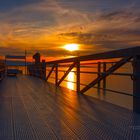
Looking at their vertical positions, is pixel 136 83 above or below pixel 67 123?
above

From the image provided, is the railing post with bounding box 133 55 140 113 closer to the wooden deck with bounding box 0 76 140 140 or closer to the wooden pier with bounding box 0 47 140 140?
the wooden pier with bounding box 0 47 140 140

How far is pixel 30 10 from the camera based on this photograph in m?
14.8

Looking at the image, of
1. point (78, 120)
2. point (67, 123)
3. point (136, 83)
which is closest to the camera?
point (67, 123)

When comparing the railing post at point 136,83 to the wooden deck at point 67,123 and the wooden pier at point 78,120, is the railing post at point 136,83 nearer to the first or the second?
the wooden pier at point 78,120

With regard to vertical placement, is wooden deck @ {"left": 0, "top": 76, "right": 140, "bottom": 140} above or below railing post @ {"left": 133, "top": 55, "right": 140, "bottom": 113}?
below

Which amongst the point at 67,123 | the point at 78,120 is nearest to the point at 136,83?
the point at 78,120

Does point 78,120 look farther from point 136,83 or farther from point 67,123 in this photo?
point 136,83

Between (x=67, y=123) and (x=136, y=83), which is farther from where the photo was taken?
(x=136, y=83)

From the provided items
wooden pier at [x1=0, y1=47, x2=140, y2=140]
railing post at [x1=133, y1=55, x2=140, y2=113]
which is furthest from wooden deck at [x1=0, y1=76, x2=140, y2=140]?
railing post at [x1=133, y1=55, x2=140, y2=113]

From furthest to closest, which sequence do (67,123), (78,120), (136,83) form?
(136,83)
(78,120)
(67,123)

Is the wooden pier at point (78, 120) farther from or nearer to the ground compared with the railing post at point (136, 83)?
nearer to the ground

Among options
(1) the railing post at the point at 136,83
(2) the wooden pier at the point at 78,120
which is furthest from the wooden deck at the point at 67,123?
(1) the railing post at the point at 136,83

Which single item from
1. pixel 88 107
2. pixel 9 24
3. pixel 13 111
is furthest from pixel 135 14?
pixel 13 111

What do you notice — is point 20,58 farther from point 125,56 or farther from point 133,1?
point 125,56
